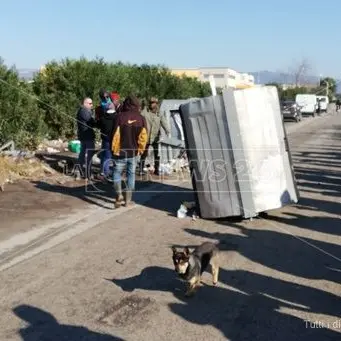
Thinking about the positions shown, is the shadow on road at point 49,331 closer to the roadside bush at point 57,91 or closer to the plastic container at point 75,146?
the roadside bush at point 57,91

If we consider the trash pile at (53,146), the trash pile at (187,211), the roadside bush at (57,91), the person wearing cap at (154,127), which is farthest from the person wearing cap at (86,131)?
the trash pile at (53,146)

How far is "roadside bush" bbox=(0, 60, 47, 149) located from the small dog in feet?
31.9

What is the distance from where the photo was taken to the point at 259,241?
7809mm

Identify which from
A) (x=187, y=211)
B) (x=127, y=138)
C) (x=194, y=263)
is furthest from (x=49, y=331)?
(x=127, y=138)

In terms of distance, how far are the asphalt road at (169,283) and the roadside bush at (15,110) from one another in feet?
20.3

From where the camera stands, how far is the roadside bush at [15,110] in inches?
575

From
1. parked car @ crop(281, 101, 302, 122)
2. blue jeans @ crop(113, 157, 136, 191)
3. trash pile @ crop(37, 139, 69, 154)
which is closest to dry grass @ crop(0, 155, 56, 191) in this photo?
blue jeans @ crop(113, 157, 136, 191)

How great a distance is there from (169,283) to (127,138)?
409 cm

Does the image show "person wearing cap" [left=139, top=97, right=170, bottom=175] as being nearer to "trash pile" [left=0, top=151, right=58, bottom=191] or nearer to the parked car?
"trash pile" [left=0, top=151, right=58, bottom=191]

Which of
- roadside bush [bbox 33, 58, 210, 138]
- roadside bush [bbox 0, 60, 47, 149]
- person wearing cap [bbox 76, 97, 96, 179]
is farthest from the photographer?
roadside bush [bbox 33, 58, 210, 138]

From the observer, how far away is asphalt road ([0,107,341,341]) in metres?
4.95

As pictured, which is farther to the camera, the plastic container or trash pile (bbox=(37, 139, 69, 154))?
trash pile (bbox=(37, 139, 69, 154))

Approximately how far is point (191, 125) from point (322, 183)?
5262 millimetres

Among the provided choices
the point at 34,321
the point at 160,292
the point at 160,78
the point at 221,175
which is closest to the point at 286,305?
the point at 160,292
